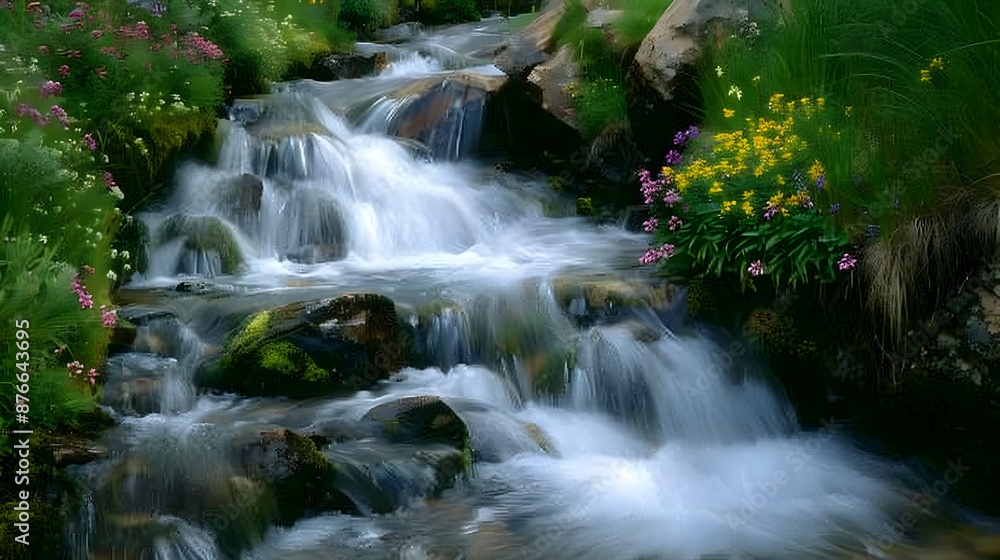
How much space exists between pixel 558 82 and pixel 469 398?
5581 mm

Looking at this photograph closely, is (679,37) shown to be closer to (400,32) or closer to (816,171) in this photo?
(816,171)

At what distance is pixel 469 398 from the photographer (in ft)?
22.1

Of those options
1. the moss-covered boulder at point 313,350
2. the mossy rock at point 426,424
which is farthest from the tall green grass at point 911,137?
the moss-covered boulder at point 313,350

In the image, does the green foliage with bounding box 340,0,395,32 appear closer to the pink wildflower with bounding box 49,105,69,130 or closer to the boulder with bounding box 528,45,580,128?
the boulder with bounding box 528,45,580,128

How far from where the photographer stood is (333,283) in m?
8.39

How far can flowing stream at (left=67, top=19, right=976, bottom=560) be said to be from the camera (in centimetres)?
508

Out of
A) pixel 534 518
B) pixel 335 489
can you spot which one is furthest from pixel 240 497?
pixel 534 518
